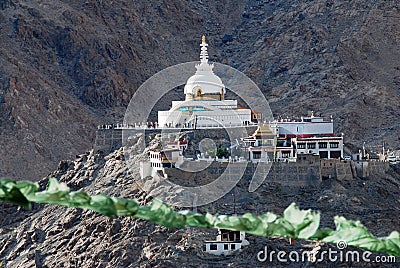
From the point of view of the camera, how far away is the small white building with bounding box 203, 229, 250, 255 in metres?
48.5

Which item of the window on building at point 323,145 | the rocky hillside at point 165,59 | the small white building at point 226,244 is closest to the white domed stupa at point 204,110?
the window on building at point 323,145

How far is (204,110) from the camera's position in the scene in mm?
58062

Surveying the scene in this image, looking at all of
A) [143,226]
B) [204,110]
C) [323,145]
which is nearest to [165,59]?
[204,110]

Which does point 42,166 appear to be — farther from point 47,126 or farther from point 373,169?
point 373,169

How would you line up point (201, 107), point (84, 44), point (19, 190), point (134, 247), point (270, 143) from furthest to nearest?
point (84, 44), point (201, 107), point (270, 143), point (134, 247), point (19, 190)

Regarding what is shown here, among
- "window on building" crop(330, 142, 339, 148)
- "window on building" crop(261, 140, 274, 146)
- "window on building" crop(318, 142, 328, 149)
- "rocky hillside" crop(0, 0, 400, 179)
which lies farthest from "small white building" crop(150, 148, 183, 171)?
"rocky hillside" crop(0, 0, 400, 179)

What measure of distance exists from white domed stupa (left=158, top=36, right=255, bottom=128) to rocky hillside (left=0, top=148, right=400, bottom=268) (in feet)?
9.04

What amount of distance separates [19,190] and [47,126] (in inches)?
3097

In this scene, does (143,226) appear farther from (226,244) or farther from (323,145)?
(323,145)

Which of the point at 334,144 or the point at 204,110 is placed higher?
the point at 204,110

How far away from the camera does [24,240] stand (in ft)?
184

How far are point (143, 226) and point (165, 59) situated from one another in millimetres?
50230

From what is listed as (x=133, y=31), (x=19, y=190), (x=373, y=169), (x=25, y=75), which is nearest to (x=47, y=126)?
(x=25, y=75)

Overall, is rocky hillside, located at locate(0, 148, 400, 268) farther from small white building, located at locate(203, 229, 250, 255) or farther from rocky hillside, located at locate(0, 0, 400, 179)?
rocky hillside, located at locate(0, 0, 400, 179)
